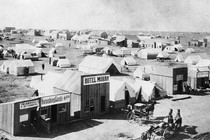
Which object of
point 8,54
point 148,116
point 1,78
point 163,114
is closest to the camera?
point 148,116

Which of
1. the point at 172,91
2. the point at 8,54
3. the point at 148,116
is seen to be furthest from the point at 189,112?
the point at 8,54

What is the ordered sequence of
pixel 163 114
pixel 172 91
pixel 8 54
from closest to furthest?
1. pixel 163 114
2. pixel 172 91
3. pixel 8 54

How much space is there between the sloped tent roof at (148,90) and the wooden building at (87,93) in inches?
262

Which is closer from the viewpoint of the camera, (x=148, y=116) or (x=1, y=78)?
(x=148, y=116)

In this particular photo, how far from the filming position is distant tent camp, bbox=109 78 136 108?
1207 inches

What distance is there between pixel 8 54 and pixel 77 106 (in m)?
59.3

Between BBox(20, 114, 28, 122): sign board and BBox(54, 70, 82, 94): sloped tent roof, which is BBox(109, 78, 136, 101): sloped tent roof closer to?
BBox(54, 70, 82, 94): sloped tent roof

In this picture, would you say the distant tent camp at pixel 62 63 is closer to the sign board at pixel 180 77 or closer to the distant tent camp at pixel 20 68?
the distant tent camp at pixel 20 68

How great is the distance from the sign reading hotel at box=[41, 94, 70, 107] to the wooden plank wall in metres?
Answer: 2.61

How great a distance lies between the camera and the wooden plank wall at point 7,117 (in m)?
22.2

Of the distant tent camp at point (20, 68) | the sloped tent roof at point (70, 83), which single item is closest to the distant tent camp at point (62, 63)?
the distant tent camp at point (20, 68)

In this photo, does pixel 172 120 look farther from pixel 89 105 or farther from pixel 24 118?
pixel 24 118

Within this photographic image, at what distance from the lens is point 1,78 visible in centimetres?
4781

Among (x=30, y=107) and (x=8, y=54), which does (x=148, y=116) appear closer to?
(x=30, y=107)
